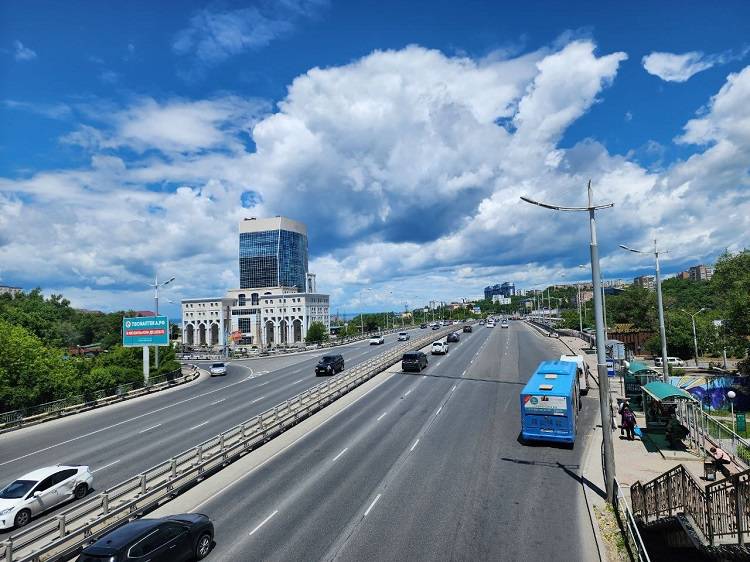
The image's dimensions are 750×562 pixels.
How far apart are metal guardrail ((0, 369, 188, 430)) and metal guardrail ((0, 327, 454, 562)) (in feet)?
58.4

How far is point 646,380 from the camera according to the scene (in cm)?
2950

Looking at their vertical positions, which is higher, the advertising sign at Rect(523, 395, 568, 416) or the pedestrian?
the advertising sign at Rect(523, 395, 568, 416)

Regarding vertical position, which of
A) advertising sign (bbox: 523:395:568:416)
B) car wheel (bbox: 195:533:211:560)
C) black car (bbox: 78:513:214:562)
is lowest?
car wheel (bbox: 195:533:211:560)

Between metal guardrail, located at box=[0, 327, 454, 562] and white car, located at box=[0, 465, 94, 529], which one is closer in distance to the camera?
metal guardrail, located at box=[0, 327, 454, 562]

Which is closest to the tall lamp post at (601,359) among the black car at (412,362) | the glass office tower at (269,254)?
the black car at (412,362)

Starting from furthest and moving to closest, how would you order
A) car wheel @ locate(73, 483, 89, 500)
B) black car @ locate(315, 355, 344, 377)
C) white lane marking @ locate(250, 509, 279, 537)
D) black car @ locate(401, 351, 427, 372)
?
black car @ locate(315, 355, 344, 377)
black car @ locate(401, 351, 427, 372)
car wheel @ locate(73, 483, 89, 500)
white lane marking @ locate(250, 509, 279, 537)

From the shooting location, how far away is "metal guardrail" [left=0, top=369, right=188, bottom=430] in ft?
99.9

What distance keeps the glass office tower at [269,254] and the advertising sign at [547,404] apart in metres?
168

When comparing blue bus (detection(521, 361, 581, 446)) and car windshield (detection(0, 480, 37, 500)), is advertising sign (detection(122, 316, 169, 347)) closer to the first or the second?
car windshield (detection(0, 480, 37, 500))

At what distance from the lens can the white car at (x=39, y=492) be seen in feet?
48.4

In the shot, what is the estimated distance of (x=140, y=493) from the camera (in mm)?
14586

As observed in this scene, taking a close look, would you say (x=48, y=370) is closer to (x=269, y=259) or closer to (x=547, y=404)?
(x=547, y=404)

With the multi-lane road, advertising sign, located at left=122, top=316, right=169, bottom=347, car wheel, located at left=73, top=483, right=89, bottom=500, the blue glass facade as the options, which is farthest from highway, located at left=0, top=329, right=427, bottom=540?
the blue glass facade

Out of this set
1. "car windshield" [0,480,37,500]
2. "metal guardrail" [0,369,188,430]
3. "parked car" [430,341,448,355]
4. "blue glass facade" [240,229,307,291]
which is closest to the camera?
"car windshield" [0,480,37,500]
